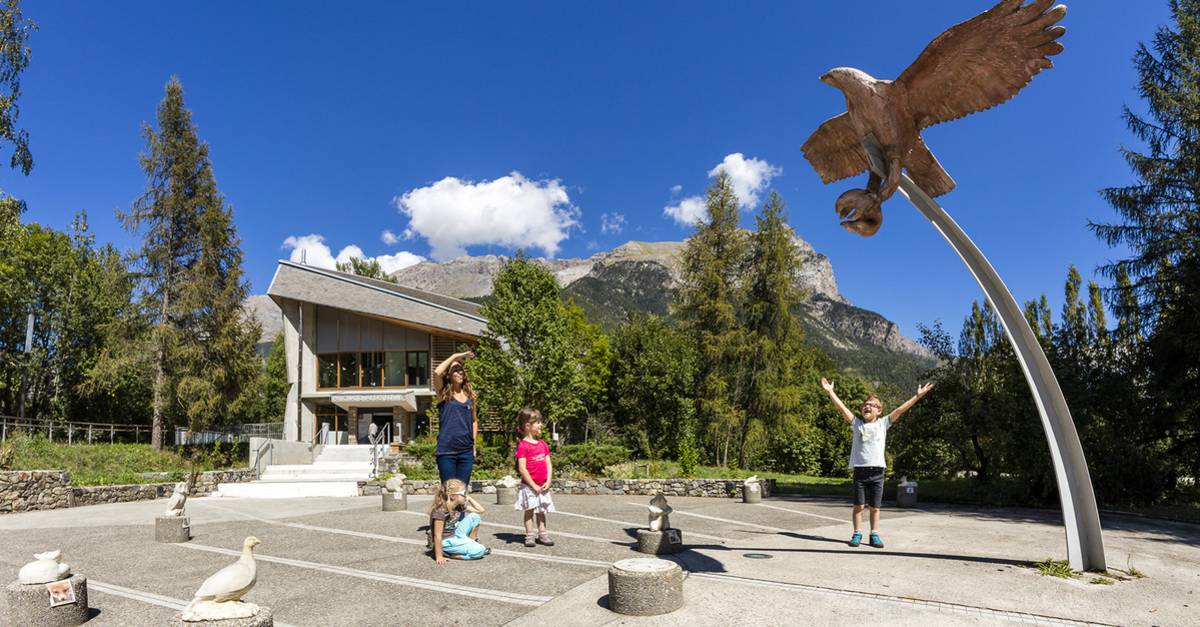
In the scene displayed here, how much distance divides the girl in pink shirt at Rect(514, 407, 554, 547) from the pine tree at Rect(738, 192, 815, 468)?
674 inches

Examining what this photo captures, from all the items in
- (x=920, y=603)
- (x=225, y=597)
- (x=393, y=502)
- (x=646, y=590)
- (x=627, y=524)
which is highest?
(x=225, y=597)

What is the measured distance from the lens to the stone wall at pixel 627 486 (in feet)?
48.5

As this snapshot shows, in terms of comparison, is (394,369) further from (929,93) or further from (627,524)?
(929,93)

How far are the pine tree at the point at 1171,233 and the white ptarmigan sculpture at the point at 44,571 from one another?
734 inches

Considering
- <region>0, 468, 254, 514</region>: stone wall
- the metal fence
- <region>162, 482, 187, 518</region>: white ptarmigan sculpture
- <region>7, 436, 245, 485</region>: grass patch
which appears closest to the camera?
<region>162, 482, 187, 518</region>: white ptarmigan sculpture

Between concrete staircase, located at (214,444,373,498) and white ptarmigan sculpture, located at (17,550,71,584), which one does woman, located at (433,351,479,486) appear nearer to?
white ptarmigan sculpture, located at (17,550,71,584)

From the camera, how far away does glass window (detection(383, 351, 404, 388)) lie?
92.1 ft

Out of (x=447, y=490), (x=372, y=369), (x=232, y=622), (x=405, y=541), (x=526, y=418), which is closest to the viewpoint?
(x=232, y=622)

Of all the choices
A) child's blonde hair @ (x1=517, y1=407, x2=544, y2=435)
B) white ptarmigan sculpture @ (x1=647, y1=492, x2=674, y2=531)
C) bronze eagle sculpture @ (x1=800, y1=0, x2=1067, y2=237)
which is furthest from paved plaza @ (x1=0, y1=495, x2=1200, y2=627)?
bronze eagle sculpture @ (x1=800, y1=0, x2=1067, y2=237)

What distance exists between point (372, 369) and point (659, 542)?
24.7 meters

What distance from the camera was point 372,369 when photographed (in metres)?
28.4

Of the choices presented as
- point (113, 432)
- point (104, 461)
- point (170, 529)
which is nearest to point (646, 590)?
point (170, 529)

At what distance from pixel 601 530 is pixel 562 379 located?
36.6ft

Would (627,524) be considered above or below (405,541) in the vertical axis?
below
